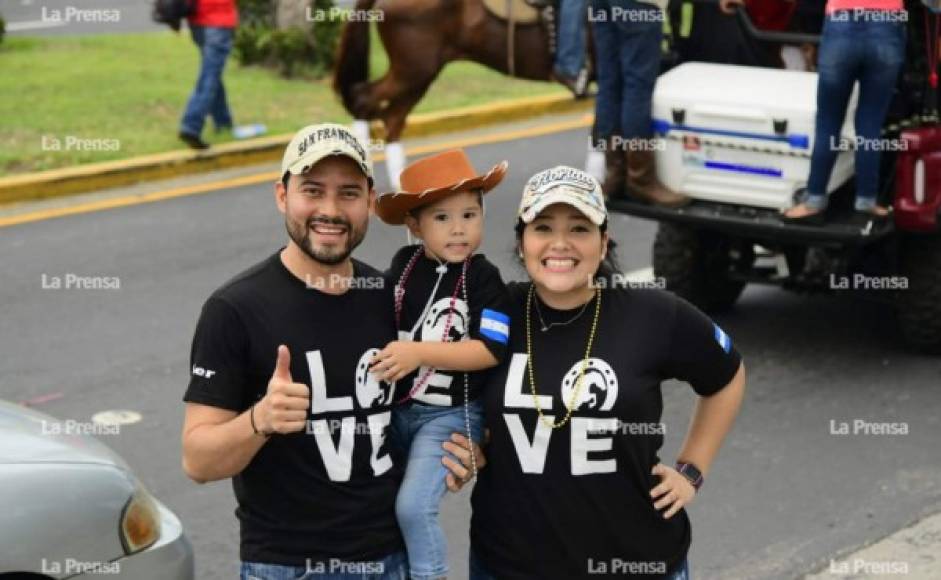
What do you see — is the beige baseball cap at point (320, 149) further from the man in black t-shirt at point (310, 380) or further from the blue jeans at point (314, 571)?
the blue jeans at point (314, 571)

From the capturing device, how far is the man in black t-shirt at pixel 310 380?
3846 millimetres

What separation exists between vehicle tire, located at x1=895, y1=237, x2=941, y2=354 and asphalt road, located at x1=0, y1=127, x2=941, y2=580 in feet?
0.63

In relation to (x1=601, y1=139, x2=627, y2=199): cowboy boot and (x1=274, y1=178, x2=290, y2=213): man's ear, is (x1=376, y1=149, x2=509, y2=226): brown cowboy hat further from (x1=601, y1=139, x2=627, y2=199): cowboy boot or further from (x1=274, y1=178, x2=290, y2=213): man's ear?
(x1=601, y1=139, x2=627, y2=199): cowboy boot

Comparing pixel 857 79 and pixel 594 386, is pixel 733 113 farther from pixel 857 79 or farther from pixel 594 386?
pixel 594 386

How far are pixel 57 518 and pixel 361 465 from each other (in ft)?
3.57

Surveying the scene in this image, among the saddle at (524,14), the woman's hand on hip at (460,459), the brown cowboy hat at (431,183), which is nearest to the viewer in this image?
the woman's hand on hip at (460,459)

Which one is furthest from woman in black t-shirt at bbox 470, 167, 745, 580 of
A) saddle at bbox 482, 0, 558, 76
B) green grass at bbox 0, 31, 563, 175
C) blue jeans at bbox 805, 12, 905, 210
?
green grass at bbox 0, 31, 563, 175

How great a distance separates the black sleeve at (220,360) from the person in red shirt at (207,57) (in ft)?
32.8

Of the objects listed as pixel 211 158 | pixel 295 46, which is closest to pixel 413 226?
pixel 211 158

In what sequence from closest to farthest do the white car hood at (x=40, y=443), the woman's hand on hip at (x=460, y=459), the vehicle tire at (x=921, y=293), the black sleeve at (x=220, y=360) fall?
the black sleeve at (x=220, y=360), the woman's hand on hip at (x=460, y=459), the white car hood at (x=40, y=443), the vehicle tire at (x=921, y=293)

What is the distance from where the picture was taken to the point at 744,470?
24.0 ft

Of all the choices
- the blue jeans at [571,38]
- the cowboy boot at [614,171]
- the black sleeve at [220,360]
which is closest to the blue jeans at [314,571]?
the black sleeve at [220,360]

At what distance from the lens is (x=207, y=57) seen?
45.5 feet

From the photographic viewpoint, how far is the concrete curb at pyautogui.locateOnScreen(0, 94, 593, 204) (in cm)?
1261
